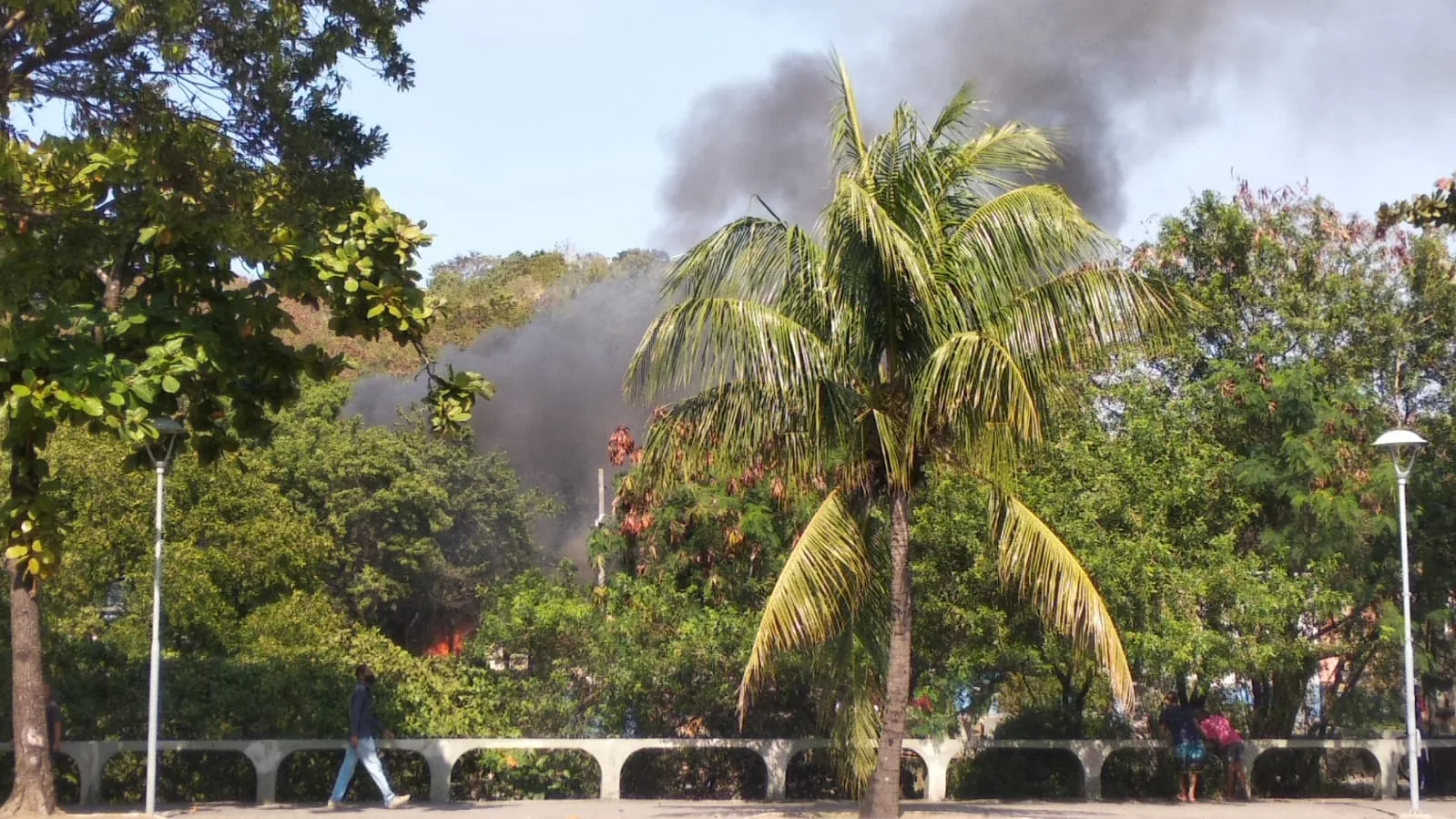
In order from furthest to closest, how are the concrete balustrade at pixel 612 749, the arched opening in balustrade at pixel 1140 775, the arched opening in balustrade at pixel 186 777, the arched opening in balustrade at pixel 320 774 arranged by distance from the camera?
the arched opening in balustrade at pixel 1140 775 → the arched opening in balustrade at pixel 320 774 → the arched opening in balustrade at pixel 186 777 → the concrete balustrade at pixel 612 749

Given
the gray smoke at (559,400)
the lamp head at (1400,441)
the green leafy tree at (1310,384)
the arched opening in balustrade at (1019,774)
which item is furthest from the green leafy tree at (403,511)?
the lamp head at (1400,441)

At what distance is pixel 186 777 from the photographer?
59.9 ft

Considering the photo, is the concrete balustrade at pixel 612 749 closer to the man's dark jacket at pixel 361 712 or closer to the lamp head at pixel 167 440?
the man's dark jacket at pixel 361 712

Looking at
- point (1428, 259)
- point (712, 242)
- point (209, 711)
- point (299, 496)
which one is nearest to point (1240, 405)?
point (1428, 259)

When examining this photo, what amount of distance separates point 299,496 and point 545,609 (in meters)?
16.4

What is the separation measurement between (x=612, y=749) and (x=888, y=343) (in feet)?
22.6

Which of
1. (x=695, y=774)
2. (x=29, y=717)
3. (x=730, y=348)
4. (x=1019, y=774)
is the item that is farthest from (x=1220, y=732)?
(x=29, y=717)

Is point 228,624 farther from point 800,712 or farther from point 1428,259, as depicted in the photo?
point 1428,259

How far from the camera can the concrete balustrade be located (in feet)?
57.6

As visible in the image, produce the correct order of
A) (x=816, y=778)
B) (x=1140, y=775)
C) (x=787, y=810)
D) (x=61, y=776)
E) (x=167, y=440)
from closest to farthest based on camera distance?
1. (x=167, y=440)
2. (x=787, y=810)
3. (x=61, y=776)
4. (x=816, y=778)
5. (x=1140, y=775)

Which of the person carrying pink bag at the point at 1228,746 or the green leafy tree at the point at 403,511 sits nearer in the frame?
the person carrying pink bag at the point at 1228,746

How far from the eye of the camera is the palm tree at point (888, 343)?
13.2 meters

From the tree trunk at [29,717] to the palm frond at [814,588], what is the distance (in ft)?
22.5

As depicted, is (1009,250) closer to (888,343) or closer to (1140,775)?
(888,343)
